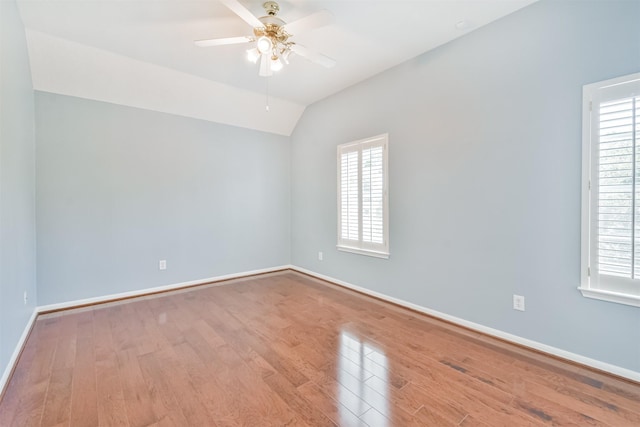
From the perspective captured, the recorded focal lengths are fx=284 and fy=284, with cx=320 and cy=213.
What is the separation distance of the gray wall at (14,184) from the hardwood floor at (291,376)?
14.0 inches

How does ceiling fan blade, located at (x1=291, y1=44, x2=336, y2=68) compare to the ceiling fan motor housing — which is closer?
the ceiling fan motor housing

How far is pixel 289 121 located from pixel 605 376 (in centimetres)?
467

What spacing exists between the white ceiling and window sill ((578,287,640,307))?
2266mm

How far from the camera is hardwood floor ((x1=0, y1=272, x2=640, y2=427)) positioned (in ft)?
5.29

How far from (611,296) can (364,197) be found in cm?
241

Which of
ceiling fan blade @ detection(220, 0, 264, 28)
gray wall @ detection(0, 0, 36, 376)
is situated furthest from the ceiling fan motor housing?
gray wall @ detection(0, 0, 36, 376)

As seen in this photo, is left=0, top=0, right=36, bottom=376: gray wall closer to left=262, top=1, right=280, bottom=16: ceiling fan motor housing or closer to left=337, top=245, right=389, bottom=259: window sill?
left=262, top=1, right=280, bottom=16: ceiling fan motor housing

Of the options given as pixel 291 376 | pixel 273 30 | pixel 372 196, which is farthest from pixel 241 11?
pixel 291 376

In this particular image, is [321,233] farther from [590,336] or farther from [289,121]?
[590,336]

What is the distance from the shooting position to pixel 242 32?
8.58 ft

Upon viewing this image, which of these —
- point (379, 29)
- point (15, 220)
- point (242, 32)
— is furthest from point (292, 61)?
point (15, 220)

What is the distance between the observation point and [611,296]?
1.94 m

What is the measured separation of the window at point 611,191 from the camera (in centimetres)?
186

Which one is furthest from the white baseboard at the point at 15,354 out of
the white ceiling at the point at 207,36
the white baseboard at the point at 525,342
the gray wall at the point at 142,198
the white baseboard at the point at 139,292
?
the white baseboard at the point at 525,342
